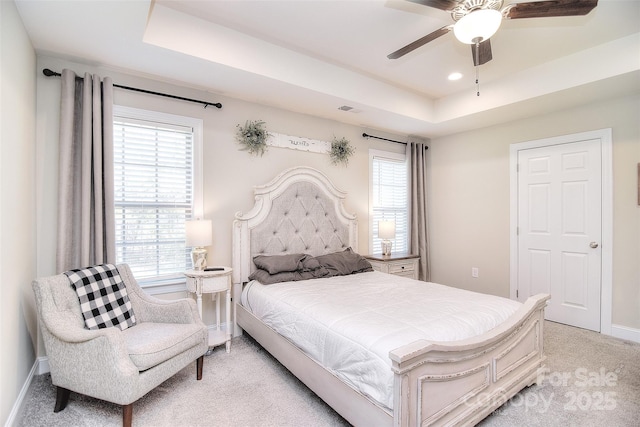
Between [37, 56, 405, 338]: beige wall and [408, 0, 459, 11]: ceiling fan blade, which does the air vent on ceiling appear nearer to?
[37, 56, 405, 338]: beige wall

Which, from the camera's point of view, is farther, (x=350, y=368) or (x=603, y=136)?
(x=603, y=136)

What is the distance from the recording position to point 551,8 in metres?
1.77

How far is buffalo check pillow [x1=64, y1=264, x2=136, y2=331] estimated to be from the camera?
6.99 ft

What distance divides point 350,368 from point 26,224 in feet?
7.70

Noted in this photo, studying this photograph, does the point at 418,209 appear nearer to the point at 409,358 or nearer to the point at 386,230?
the point at 386,230

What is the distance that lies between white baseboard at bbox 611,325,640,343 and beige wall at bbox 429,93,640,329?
1.6 inches

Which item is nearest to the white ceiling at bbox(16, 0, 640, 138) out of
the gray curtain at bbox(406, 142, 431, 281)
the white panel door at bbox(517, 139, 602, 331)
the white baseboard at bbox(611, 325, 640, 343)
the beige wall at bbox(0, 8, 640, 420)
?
the beige wall at bbox(0, 8, 640, 420)

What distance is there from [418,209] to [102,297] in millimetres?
3966

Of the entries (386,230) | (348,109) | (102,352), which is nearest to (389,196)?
(386,230)

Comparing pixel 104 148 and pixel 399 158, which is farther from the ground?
pixel 399 158

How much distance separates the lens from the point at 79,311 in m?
2.10

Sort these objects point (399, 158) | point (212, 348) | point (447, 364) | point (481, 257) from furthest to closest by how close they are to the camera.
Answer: point (399, 158), point (481, 257), point (212, 348), point (447, 364)

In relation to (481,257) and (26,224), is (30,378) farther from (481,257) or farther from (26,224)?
(481,257)

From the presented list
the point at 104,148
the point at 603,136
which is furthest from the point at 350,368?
the point at 603,136
